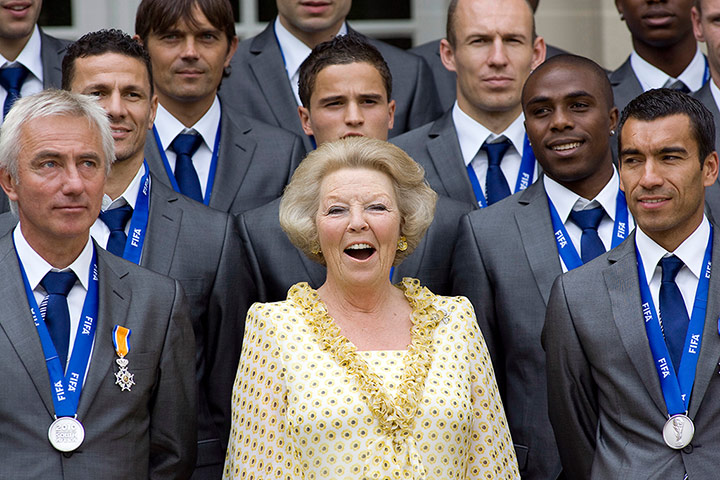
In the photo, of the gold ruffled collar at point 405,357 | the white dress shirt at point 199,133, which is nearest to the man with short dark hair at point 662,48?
the white dress shirt at point 199,133

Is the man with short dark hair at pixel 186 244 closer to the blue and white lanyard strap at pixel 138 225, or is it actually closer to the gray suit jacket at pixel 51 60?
the blue and white lanyard strap at pixel 138 225

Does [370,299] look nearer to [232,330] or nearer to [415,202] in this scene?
[415,202]

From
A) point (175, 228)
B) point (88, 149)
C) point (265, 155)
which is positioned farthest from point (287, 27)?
point (88, 149)

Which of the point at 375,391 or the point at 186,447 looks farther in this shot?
the point at 186,447

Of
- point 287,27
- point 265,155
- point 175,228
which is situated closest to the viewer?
point 175,228

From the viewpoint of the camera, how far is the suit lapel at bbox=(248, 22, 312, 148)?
20.1 ft

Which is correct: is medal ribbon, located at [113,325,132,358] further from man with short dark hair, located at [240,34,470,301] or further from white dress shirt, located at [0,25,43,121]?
white dress shirt, located at [0,25,43,121]

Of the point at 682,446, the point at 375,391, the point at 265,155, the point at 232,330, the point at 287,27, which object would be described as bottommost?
the point at 682,446

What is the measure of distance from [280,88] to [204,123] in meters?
0.63

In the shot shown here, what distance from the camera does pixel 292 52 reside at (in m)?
6.30

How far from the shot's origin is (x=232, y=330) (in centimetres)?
505

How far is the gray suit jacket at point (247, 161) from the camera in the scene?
18.1 ft

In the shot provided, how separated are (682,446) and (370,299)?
45.8 inches

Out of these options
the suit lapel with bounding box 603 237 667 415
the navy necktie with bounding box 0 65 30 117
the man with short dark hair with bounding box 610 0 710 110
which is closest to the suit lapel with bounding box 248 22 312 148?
the navy necktie with bounding box 0 65 30 117
